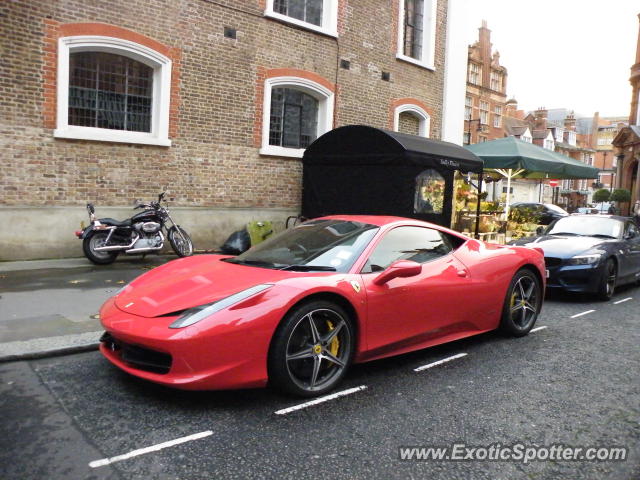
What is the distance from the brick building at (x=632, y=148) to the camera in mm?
48500

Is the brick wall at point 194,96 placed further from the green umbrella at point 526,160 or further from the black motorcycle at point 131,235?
the green umbrella at point 526,160

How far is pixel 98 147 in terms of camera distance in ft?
32.8

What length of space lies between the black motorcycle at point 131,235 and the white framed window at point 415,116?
782 centimetres

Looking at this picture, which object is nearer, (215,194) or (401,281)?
(401,281)

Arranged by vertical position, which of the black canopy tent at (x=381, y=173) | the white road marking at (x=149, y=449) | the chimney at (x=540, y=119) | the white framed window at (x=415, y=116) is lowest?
the white road marking at (x=149, y=449)

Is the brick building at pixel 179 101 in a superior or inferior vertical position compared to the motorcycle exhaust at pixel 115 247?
superior

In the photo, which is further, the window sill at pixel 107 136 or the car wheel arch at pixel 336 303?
the window sill at pixel 107 136

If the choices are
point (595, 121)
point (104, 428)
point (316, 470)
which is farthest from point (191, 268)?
point (595, 121)

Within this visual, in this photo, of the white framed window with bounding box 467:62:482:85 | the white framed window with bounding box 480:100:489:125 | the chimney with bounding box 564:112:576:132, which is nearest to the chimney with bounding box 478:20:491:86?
the white framed window with bounding box 467:62:482:85

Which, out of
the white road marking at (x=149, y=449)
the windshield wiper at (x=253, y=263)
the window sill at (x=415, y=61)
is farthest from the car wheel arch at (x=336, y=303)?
the window sill at (x=415, y=61)

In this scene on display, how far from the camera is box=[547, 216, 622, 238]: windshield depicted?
9.34 m

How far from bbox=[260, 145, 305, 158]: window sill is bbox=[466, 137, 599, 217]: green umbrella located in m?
4.97

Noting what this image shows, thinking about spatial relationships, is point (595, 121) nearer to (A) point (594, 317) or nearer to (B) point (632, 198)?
(B) point (632, 198)

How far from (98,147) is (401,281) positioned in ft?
25.1
